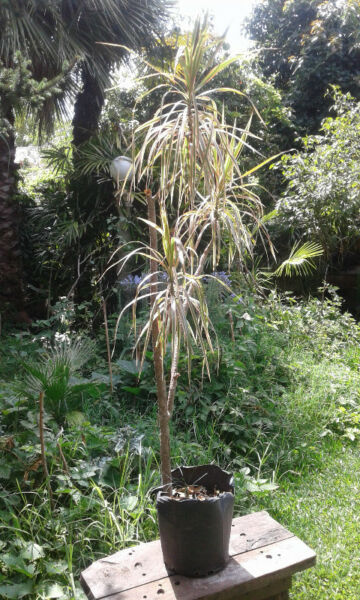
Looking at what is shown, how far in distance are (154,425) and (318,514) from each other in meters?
1.13

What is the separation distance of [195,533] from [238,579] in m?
0.21

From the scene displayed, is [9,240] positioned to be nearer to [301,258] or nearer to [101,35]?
[101,35]

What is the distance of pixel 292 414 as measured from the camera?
12.4 ft

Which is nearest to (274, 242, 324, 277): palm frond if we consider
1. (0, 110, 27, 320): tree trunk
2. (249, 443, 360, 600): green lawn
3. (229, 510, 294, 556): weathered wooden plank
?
(249, 443, 360, 600): green lawn

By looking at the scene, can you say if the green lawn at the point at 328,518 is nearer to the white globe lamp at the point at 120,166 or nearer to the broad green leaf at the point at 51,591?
the broad green leaf at the point at 51,591

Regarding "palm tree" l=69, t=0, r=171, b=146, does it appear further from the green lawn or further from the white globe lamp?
the green lawn

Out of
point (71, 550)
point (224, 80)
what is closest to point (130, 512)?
point (71, 550)

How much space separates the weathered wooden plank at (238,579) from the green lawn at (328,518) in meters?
0.49

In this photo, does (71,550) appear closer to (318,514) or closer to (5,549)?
(5,549)

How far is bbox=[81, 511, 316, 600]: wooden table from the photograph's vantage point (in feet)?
5.54

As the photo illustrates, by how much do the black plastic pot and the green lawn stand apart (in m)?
0.69

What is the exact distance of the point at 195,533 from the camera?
172 cm

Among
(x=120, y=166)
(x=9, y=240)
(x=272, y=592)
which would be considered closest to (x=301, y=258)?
(x=120, y=166)

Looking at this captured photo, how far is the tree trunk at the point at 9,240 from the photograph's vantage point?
6.13 metres
